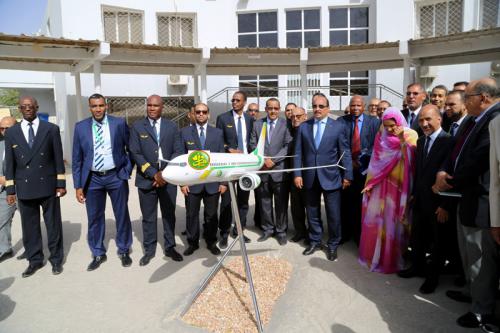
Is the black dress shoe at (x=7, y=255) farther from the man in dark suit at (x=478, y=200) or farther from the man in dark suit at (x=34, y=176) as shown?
the man in dark suit at (x=478, y=200)

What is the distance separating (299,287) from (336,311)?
22.1 inches

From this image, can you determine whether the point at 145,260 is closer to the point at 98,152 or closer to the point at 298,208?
the point at 98,152

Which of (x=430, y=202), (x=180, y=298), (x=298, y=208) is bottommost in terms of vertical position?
(x=180, y=298)

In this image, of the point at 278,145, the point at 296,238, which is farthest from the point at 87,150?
the point at 296,238

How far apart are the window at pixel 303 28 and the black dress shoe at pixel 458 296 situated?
12.4m

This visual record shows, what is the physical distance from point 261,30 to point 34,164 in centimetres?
1215

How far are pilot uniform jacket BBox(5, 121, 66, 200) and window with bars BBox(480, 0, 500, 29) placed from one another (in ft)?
45.4

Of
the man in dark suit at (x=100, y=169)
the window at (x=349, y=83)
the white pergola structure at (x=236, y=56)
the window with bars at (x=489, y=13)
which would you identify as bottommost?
the man in dark suit at (x=100, y=169)

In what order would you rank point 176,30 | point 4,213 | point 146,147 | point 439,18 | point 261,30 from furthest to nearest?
point 261,30 → point 176,30 → point 439,18 → point 4,213 → point 146,147

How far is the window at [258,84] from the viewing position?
48.4 feet

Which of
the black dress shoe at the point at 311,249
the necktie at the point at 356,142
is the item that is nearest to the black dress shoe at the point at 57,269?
the black dress shoe at the point at 311,249

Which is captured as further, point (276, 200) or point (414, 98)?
point (276, 200)

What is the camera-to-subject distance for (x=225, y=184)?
488cm

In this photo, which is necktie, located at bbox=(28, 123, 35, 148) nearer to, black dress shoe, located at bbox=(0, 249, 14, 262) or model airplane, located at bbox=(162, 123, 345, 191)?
black dress shoe, located at bbox=(0, 249, 14, 262)
